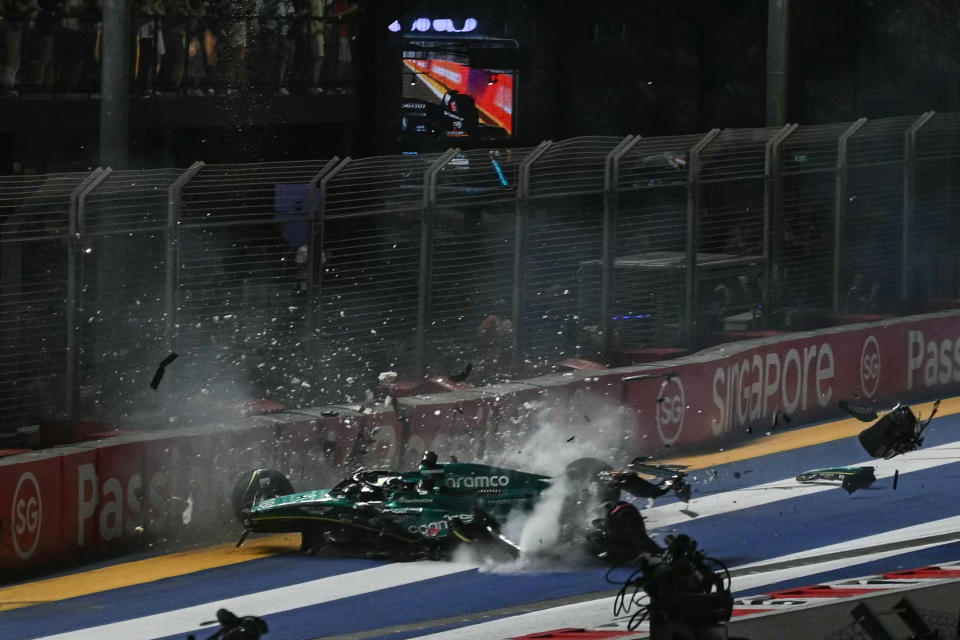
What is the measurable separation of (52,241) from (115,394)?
4.78ft

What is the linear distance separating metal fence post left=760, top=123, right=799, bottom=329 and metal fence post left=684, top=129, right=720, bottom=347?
94 centimetres

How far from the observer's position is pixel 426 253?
629 inches

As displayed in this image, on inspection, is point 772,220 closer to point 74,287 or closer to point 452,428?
point 452,428

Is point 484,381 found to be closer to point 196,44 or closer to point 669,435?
point 669,435

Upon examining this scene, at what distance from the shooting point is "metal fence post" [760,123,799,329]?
19375 millimetres

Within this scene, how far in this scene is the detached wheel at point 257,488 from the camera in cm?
1352

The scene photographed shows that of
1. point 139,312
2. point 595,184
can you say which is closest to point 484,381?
point 595,184

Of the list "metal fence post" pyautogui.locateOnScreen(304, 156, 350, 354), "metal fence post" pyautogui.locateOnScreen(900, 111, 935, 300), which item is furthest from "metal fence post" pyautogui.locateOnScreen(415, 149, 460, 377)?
"metal fence post" pyautogui.locateOnScreen(900, 111, 935, 300)

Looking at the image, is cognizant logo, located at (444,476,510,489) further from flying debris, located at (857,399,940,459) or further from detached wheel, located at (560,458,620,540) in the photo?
flying debris, located at (857,399,940,459)

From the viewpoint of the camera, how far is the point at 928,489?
50.5 feet

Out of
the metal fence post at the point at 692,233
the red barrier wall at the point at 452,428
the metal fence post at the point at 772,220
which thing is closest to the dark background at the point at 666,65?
the metal fence post at the point at 772,220

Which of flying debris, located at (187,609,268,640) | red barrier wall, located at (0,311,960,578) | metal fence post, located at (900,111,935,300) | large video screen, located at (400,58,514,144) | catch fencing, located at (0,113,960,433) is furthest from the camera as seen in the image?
large video screen, located at (400,58,514,144)

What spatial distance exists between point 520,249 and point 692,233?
253 centimetres

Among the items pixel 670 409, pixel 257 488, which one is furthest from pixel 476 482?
pixel 670 409
